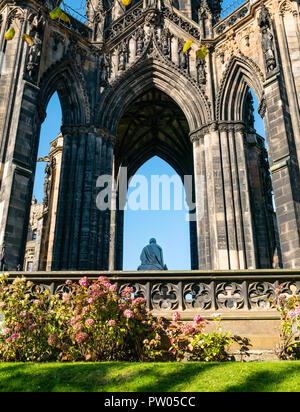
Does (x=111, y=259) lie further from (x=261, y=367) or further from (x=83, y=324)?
(x=261, y=367)

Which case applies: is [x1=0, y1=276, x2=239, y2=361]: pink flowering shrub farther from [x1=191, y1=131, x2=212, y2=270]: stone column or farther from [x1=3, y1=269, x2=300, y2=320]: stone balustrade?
[x1=191, y1=131, x2=212, y2=270]: stone column

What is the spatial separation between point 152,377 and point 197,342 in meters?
2.22

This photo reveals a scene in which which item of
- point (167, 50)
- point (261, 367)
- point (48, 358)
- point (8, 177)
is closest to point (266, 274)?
point (261, 367)

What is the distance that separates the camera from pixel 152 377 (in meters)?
5.59

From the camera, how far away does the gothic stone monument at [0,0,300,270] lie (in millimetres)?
13953

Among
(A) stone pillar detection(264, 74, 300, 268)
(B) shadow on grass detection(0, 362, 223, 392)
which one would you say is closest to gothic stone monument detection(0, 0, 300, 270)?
(A) stone pillar detection(264, 74, 300, 268)

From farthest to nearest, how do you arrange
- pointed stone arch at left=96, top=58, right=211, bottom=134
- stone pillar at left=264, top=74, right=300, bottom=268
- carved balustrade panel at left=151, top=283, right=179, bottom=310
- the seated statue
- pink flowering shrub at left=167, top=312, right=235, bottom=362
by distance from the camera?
pointed stone arch at left=96, top=58, right=211, bottom=134, the seated statue, stone pillar at left=264, top=74, right=300, bottom=268, carved balustrade panel at left=151, top=283, right=179, bottom=310, pink flowering shrub at left=167, top=312, right=235, bottom=362

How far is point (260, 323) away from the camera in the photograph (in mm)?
8477

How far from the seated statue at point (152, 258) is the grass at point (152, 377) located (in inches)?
433

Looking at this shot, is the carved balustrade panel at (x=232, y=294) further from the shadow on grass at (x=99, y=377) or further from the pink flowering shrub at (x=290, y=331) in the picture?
the shadow on grass at (x=99, y=377)

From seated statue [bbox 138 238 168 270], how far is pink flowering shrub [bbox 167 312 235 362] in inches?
366

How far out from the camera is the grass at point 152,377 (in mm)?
5199

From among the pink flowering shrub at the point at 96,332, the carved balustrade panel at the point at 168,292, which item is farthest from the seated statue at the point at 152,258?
the pink flowering shrub at the point at 96,332

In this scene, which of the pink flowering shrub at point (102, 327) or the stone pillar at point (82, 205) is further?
the stone pillar at point (82, 205)
